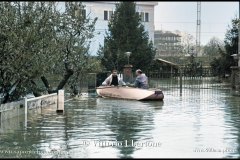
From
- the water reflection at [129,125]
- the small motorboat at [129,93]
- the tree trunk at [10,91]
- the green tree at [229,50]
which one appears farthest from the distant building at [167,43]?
the tree trunk at [10,91]

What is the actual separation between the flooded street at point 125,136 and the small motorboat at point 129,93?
637cm

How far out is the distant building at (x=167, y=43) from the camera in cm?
9062

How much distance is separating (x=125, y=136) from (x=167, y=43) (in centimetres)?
8952

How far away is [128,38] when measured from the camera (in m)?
49.6

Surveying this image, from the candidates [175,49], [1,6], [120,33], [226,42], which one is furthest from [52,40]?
[175,49]

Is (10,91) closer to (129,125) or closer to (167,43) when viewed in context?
(129,125)

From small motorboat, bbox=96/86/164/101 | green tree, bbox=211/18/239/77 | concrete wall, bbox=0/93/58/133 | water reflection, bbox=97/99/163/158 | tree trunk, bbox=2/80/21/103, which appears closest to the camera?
water reflection, bbox=97/99/163/158

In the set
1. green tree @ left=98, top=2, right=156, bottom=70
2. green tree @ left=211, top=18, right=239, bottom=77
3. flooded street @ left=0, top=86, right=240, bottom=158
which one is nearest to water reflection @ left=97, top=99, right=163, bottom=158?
flooded street @ left=0, top=86, right=240, bottom=158

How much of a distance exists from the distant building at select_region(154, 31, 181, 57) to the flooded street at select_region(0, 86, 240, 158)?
71.4 meters

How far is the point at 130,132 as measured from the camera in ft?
41.6

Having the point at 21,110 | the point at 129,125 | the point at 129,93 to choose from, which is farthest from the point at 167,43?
the point at 129,125

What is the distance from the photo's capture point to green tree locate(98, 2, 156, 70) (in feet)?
162

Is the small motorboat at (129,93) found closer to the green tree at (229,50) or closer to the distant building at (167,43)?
the green tree at (229,50)

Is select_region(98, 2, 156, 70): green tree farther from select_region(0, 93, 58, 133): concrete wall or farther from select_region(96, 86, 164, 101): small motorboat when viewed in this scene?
select_region(0, 93, 58, 133): concrete wall
